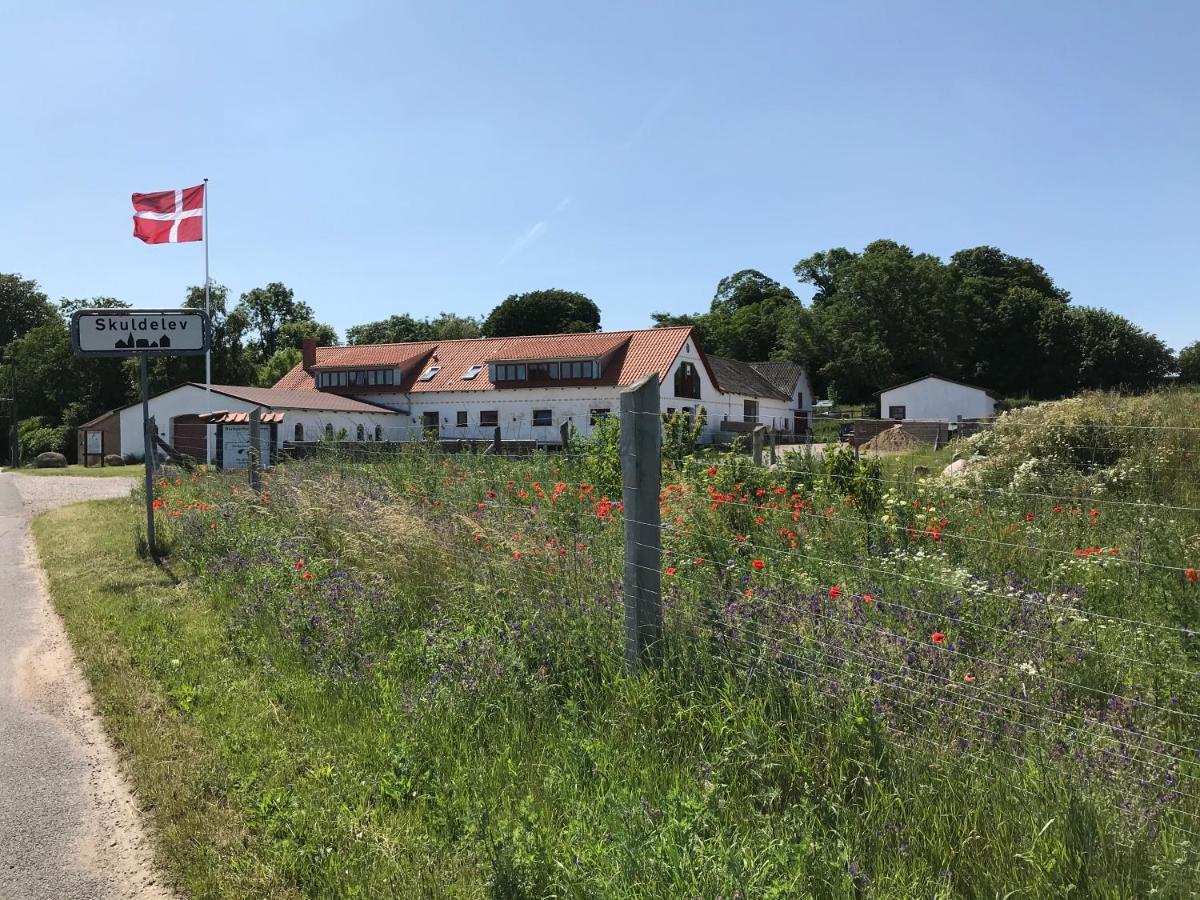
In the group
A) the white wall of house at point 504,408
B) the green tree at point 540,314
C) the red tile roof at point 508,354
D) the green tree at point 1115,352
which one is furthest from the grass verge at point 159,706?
the green tree at point 540,314

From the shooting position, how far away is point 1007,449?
11.3 metres

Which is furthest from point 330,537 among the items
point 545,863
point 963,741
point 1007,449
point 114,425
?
point 114,425

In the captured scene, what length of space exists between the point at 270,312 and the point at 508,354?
171 feet

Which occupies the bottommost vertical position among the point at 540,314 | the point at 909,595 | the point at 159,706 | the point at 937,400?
the point at 159,706

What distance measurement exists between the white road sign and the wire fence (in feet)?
13.6

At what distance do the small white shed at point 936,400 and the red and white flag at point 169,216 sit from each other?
40.9m

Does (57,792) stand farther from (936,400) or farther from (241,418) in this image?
(936,400)

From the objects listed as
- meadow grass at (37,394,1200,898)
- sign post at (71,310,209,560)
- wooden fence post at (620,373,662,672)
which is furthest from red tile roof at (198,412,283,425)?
wooden fence post at (620,373,662,672)

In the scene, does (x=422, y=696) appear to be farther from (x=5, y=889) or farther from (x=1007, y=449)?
(x=1007, y=449)

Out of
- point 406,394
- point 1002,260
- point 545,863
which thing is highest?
point 1002,260

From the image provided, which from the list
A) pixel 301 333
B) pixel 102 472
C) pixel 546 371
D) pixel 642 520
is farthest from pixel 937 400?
pixel 301 333

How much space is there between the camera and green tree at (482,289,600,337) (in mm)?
92188

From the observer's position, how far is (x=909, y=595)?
4492 mm

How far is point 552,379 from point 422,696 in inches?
1805
